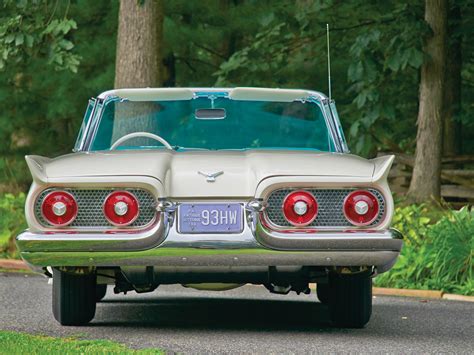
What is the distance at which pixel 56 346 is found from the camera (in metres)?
7.02

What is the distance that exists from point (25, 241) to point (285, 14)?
484 inches

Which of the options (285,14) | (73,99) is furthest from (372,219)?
(73,99)

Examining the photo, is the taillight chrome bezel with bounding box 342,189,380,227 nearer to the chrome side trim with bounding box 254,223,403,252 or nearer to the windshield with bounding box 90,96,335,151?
the chrome side trim with bounding box 254,223,403,252

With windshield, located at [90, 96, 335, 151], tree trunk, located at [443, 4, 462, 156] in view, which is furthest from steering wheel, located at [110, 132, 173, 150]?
tree trunk, located at [443, 4, 462, 156]

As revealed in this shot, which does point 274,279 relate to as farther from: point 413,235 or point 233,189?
point 413,235

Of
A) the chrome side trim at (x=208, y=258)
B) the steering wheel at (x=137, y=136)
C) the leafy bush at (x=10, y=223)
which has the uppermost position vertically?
the steering wheel at (x=137, y=136)

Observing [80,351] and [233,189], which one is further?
[233,189]

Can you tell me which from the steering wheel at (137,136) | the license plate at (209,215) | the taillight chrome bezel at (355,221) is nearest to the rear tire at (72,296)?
the steering wheel at (137,136)

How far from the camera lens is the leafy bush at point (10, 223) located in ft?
53.5

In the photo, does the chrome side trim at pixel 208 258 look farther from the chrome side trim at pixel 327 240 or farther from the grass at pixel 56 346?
the grass at pixel 56 346

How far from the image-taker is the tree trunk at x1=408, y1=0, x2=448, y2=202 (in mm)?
16922

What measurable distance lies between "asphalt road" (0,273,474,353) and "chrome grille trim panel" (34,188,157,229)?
729mm

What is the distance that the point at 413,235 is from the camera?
45.3 ft

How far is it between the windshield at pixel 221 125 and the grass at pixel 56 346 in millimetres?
1710
